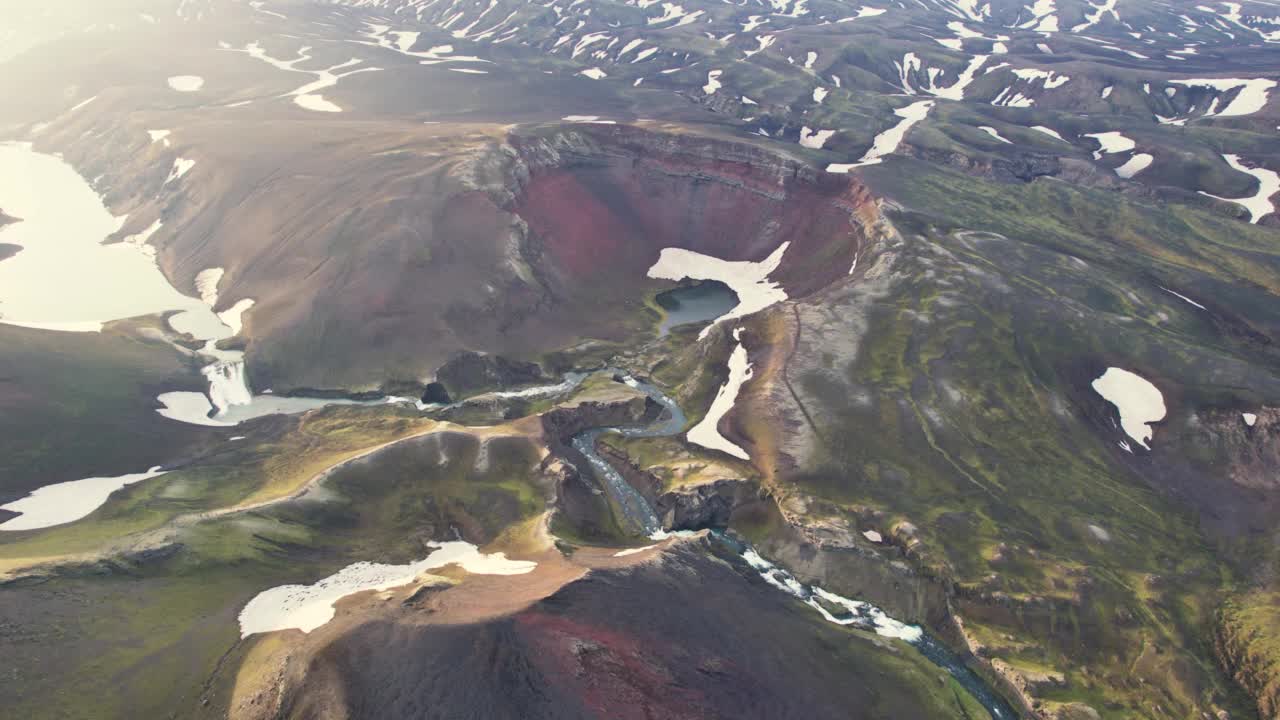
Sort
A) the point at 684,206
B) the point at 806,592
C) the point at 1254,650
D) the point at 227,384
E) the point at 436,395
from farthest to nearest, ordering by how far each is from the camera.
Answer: the point at 684,206, the point at 227,384, the point at 436,395, the point at 806,592, the point at 1254,650

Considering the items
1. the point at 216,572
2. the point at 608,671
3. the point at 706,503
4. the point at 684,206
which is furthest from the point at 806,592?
the point at 684,206

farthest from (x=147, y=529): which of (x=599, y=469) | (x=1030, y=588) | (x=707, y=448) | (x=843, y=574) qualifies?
(x=1030, y=588)

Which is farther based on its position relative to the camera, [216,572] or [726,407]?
[726,407]

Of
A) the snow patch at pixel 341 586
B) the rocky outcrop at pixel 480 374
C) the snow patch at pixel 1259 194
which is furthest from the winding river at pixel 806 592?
the snow patch at pixel 1259 194

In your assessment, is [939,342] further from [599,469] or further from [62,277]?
[62,277]

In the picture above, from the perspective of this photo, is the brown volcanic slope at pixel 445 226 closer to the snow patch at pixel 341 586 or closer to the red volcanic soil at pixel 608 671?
the snow patch at pixel 341 586

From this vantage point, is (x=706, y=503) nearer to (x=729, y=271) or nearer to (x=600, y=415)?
(x=600, y=415)

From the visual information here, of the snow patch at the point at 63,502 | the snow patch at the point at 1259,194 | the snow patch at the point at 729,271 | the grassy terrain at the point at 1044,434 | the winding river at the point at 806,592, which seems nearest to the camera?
the winding river at the point at 806,592
